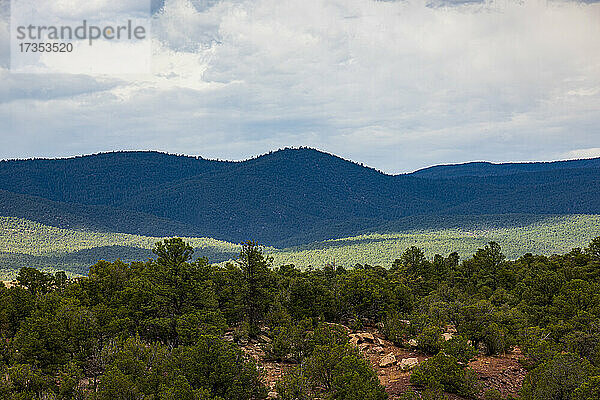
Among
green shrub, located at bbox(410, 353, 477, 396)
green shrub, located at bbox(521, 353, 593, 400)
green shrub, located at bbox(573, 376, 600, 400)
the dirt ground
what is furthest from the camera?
the dirt ground

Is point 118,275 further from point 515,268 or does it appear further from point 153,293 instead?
point 515,268

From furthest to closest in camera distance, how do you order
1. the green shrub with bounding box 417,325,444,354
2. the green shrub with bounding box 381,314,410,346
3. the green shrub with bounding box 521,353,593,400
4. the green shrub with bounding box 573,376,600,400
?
the green shrub with bounding box 381,314,410,346, the green shrub with bounding box 417,325,444,354, the green shrub with bounding box 521,353,593,400, the green shrub with bounding box 573,376,600,400

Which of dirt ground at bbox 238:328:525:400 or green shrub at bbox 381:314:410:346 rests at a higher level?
green shrub at bbox 381:314:410:346

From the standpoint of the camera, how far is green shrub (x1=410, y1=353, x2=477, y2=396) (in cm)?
2938

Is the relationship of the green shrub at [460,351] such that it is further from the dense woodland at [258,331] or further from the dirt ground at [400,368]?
the dirt ground at [400,368]

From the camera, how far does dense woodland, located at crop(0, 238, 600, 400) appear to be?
28.3 m

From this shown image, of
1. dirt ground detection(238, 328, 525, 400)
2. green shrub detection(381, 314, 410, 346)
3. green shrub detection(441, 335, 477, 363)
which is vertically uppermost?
green shrub detection(441, 335, 477, 363)

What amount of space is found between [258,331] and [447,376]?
19630mm

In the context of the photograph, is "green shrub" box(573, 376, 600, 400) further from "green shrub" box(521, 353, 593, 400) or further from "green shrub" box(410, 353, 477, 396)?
"green shrub" box(410, 353, 477, 396)

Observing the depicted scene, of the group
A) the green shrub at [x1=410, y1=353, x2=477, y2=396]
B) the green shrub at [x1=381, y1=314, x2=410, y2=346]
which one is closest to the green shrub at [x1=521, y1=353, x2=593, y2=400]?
the green shrub at [x1=410, y1=353, x2=477, y2=396]

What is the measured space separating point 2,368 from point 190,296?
14354mm

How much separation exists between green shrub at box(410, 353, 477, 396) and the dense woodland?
75 mm

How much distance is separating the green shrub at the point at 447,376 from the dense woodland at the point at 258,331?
0.07 meters

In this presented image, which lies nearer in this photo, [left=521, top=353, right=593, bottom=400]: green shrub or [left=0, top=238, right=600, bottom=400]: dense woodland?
[left=521, top=353, right=593, bottom=400]: green shrub
